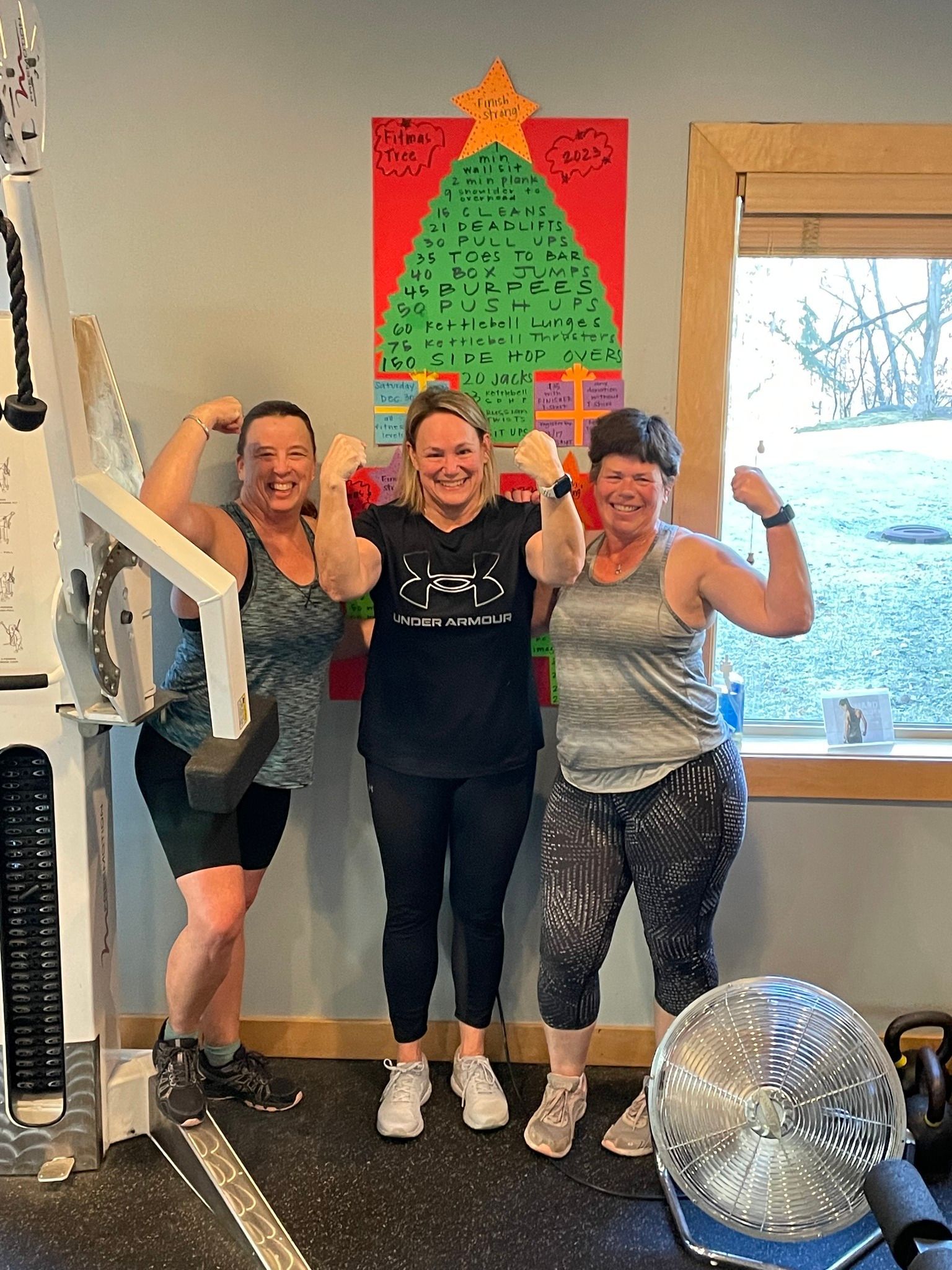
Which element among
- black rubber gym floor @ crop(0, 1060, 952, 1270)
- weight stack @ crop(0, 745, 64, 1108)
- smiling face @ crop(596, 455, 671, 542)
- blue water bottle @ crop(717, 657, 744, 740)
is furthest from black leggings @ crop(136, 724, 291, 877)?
blue water bottle @ crop(717, 657, 744, 740)

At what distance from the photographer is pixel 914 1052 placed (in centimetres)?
198

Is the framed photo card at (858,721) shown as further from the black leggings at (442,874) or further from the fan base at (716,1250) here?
the fan base at (716,1250)

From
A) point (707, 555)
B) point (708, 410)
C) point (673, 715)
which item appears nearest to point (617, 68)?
point (708, 410)

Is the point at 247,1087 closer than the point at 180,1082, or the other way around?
the point at 180,1082

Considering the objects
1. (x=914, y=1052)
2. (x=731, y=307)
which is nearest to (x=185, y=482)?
(x=731, y=307)

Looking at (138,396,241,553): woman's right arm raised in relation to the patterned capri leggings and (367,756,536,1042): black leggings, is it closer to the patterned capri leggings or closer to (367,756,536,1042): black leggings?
(367,756,536,1042): black leggings

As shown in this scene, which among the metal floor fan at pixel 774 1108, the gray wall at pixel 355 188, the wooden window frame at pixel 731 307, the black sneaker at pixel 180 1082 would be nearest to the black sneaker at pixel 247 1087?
the black sneaker at pixel 180 1082

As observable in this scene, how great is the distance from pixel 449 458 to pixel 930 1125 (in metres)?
1.57

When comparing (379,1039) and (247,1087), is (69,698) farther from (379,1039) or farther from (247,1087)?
(379,1039)

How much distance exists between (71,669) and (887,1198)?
53.8 inches

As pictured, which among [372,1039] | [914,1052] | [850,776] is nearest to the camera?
[914,1052]

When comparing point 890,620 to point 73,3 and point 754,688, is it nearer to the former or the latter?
point 754,688

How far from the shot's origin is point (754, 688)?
2.35 meters

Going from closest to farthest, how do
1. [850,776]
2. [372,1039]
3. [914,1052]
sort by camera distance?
[914,1052]
[850,776]
[372,1039]
